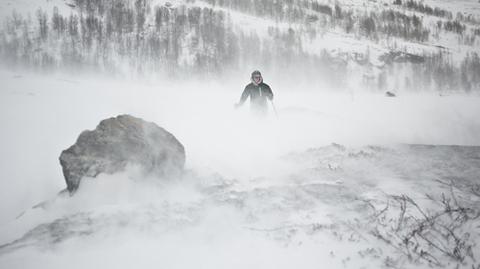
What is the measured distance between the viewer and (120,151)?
14.5 ft

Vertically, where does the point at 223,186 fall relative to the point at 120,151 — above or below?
below

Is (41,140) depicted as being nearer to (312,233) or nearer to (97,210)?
(97,210)

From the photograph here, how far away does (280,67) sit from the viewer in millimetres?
39094

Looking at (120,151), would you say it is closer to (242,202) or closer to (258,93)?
(242,202)

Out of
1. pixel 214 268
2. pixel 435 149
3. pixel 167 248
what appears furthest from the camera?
pixel 435 149

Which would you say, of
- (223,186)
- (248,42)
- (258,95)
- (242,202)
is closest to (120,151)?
(223,186)

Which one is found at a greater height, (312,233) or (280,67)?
(280,67)

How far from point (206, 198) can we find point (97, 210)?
1.50m

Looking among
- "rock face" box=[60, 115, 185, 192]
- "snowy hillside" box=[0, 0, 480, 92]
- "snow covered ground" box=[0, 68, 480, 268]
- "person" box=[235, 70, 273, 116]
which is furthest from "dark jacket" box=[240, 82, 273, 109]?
"snowy hillside" box=[0, 0, 480, 92]

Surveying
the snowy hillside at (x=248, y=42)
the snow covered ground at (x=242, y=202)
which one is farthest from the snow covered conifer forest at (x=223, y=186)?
the snowy hillside at (x=248, y=42)

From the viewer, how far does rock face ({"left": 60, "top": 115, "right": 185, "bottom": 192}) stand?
4121mm

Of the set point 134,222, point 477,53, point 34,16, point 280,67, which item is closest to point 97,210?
point 134,222

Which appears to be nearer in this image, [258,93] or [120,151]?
[120,151]

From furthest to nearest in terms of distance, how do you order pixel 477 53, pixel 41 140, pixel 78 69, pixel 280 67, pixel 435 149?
pixel 477 53, pixel 280 67, pixel 78 69, pixel 41 140, pixel 435 149
